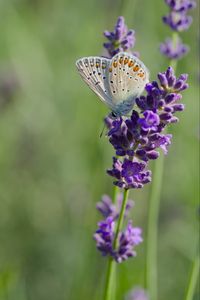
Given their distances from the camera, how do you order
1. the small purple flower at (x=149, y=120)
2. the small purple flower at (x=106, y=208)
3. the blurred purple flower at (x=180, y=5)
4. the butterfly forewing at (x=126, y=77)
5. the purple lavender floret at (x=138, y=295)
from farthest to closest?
the blurred purple flower at (x=180, y=5) < the purple lavender floret at (x=138, y=295) < the small purple flower at (x=106, y=208) < the butterfly forewing at (x=126, y=77) < the small purple flower at (x=149, y=120)

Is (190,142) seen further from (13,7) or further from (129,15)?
(13,7)

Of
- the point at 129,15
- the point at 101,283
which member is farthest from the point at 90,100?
the point at 101,283

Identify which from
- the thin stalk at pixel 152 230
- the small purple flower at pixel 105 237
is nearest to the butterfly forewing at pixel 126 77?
the small purple flower at pixel 105 237

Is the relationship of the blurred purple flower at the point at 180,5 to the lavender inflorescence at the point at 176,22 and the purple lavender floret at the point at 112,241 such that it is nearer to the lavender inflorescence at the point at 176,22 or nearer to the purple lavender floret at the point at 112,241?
the lavender inflorescence at the point at 176,22

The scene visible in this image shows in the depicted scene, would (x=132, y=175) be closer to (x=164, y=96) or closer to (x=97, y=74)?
(x=164, y=96)

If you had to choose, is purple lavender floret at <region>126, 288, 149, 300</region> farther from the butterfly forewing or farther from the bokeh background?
the butterfly forewing

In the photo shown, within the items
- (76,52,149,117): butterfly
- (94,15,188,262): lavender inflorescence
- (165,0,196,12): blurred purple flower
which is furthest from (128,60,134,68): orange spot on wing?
(165,0,196,12): blurred purple flower

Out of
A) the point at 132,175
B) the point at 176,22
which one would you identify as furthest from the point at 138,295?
the point at 176,22
